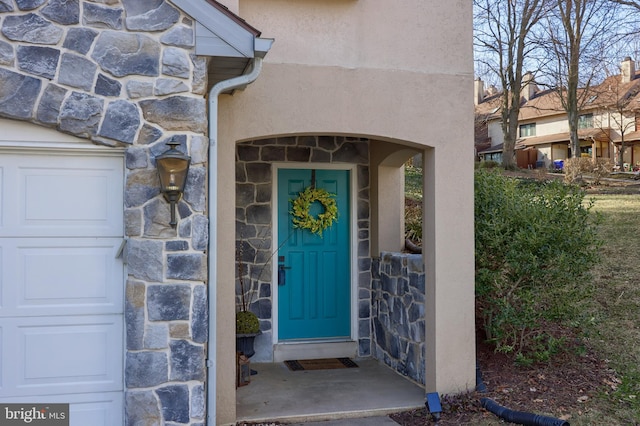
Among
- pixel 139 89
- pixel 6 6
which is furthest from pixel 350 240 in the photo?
pixel 6 6

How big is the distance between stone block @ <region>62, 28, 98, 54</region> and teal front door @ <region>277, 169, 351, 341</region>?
3.48m

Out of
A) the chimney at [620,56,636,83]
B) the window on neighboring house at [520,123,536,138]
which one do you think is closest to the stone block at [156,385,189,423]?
the chimney at [620,56,636,83]

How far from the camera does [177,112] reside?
14.0 feet

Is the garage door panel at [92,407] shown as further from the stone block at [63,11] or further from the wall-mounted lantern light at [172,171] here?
the stone block at [63,11]

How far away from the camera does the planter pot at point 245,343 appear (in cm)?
630

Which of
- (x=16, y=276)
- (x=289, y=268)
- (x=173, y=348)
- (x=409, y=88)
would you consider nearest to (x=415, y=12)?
(x=409, y=88)

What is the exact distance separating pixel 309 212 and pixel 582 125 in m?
28.9

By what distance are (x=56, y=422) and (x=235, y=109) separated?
292 centimetres

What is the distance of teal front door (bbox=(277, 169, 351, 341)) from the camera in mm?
7305

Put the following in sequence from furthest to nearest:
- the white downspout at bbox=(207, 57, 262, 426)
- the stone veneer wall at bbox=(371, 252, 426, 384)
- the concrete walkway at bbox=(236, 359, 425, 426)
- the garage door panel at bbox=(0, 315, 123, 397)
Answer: the stone veneer wall at bbox=(371, 252, 426, 384) → the concrete walkway at bbox=(236, 359, 425, 426) → the white downspout at bbox=(207, 57, 262, 426) → the garage door panel at bbox=(0, 315, 123, 397)

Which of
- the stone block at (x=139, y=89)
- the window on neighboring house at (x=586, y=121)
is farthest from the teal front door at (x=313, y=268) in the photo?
the window on neighboring house at (x=586, y=121)

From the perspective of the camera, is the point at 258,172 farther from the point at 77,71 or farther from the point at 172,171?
the point at 77,71

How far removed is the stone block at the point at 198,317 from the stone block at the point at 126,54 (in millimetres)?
1657

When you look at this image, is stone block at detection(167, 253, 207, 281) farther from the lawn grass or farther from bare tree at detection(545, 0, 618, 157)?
bare tree at detection(545, 0, 618, 157)
